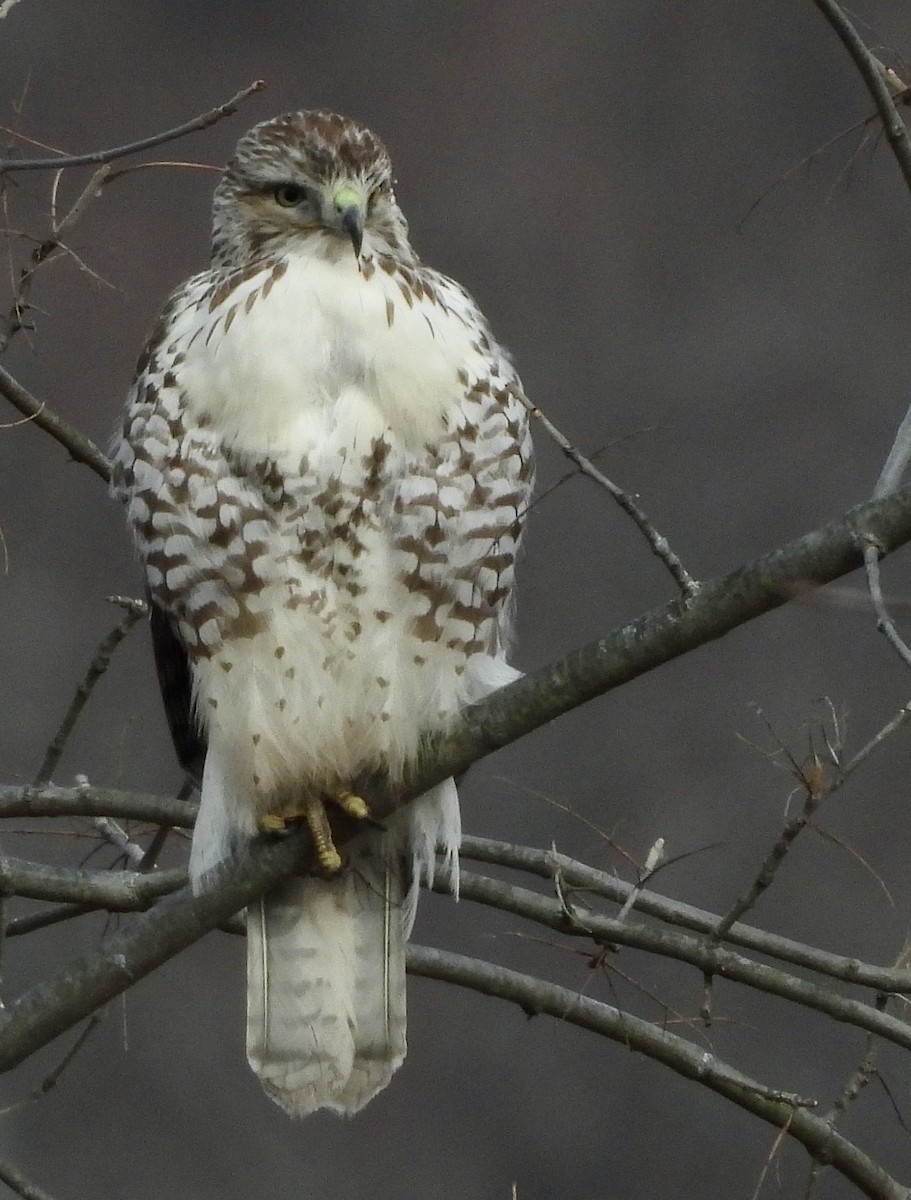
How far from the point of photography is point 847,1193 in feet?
9.78

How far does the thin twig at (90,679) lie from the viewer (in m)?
1.93

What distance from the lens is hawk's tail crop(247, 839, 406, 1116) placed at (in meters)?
2.03

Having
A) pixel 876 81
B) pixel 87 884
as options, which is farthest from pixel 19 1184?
pixel 876 81

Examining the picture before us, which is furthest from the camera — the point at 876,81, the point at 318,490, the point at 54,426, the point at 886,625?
the point at 54,426

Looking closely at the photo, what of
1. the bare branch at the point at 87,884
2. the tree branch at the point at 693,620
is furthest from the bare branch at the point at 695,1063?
the tree branch at the point at 693,620

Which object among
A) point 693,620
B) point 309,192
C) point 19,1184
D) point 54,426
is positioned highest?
point 309,192

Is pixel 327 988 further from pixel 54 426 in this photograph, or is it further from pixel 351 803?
pixel 54 426

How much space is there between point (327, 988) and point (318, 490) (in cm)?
57

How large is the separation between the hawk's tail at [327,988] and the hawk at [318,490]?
7 centimetres

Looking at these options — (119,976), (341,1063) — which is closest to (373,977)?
(341,1063)

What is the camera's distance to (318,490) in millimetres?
1770

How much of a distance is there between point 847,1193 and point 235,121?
1852 millimetres

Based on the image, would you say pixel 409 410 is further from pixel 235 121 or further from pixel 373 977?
pixel 235 121

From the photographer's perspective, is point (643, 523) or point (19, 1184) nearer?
point (643, 523)
